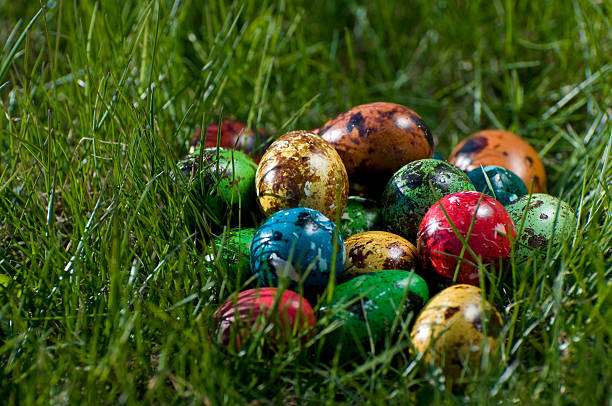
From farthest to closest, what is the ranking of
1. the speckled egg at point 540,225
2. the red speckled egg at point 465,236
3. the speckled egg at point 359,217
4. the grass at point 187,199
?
the speckled egg at point 359,217 → the speckled egg at point 540,225 → the red speckled egg at point 465,236 → the grass at point 187,199

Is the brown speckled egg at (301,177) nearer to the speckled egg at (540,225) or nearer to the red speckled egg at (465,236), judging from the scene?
the red speckled egg at (465,236)

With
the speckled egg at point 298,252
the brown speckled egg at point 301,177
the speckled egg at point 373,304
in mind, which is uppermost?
the brown speckled egg at point 301,177

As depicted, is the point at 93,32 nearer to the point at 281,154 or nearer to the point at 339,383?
the point at 281,154

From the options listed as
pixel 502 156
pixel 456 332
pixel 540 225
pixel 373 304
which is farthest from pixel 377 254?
pixel 502 156

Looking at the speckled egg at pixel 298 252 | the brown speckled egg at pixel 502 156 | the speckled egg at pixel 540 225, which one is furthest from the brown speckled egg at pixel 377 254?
the brown speckled egg at pixel 502 156

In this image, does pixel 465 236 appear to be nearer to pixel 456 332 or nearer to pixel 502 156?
pixel 456 332

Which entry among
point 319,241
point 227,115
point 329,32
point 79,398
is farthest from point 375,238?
point 329,32
